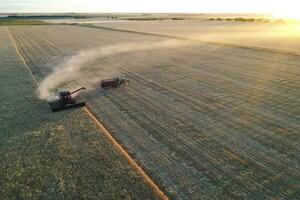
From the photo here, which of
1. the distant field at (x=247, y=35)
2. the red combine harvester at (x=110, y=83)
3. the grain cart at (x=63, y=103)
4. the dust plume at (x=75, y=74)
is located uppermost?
the grain cart at (x=63, y=103)

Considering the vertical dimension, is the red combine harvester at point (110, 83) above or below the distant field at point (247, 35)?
above

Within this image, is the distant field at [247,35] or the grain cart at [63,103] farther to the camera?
the distant field at [247,35]

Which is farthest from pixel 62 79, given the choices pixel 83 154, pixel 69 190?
pixel 69 190

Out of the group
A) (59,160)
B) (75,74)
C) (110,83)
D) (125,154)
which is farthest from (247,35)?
(59,160)

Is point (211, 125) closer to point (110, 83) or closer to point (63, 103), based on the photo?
point (63, 103)

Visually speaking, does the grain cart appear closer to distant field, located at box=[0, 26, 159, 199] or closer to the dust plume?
distant field, located at box=[0, 26, 159, 199]

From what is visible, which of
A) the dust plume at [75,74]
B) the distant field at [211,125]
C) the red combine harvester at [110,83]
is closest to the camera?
the distant field at [211,125]

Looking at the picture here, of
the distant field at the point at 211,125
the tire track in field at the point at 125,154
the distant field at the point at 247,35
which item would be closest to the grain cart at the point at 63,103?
the tire track in field at the point at 125,154

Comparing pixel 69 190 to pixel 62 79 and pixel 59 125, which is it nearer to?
pixel 59 125

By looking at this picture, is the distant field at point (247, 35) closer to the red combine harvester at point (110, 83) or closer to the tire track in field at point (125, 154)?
the red combine harvester at point (110, 83)
